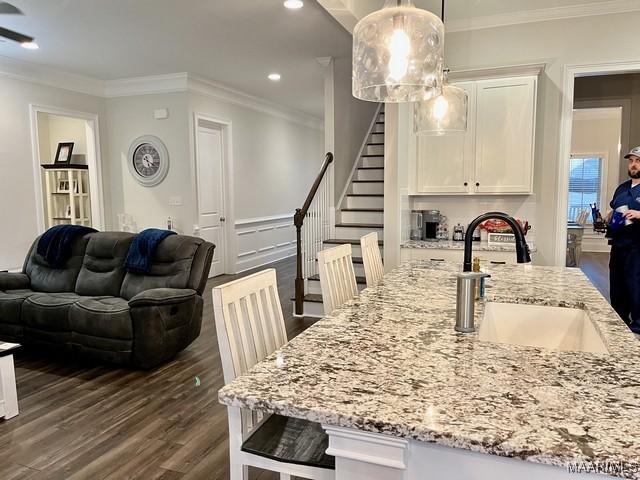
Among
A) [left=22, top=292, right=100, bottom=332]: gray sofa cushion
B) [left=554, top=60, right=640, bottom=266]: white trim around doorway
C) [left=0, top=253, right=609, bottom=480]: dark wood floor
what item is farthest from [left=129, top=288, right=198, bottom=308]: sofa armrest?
[left=554, top=60, right=640, bottom=266]: white trim around doorway

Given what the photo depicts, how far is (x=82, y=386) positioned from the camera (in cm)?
314

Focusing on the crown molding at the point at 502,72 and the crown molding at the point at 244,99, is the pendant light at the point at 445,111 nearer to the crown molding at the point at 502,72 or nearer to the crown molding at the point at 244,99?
the crown molding at the point at 502,72

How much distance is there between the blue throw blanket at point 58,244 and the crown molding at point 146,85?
2.48 m

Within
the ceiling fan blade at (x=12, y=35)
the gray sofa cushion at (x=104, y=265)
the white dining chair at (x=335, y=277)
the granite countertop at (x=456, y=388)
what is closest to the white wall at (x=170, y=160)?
the gray sofa cushion at (x=104, y=265)

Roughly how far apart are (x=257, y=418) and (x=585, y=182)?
9.98m

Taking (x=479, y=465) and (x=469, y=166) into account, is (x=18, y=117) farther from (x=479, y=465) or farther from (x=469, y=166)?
(x=479, y=465)

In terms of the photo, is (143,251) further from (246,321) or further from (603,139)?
(603,139)

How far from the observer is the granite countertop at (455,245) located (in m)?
3.80

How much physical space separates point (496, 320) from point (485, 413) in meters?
1.05

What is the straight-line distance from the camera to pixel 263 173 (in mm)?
7887

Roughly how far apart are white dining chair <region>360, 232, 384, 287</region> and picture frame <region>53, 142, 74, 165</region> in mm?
5894

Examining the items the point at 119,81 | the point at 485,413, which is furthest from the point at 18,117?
the point at 485,413

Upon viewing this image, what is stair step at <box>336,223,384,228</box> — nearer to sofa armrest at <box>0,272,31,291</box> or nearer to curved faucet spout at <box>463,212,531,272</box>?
sofa armrest at <box>0,272,31,291</box>

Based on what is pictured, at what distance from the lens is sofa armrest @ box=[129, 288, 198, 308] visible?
326 centimetres
